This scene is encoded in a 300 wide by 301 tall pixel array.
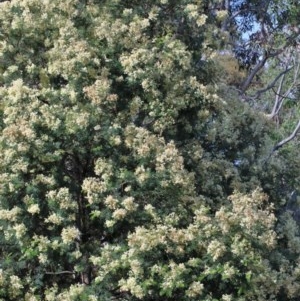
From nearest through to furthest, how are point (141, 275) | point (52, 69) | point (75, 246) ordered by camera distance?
point (141, 275) < point (75, 246) < point (52, 69)

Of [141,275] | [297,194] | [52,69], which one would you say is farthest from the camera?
[297,194]

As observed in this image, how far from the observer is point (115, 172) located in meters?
5.77

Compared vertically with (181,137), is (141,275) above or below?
below

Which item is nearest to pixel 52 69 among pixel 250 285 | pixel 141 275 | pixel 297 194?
pixel 141 275

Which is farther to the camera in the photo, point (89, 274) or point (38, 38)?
point (38, 38)

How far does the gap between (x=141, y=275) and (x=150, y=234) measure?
33 cm

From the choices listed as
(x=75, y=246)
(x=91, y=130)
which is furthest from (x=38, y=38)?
(x=75, y=246)

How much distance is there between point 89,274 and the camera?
5.93 meters

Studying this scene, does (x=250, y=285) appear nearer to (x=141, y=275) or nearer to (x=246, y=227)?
(x=246, y=227)

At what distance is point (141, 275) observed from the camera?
531 centimetres

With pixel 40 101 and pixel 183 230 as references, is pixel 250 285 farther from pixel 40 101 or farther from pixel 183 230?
pixel 40 101

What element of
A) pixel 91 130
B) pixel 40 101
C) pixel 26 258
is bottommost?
pixel 26 258

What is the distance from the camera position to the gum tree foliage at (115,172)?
5.44 metres

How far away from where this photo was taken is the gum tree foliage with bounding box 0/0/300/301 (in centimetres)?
544
